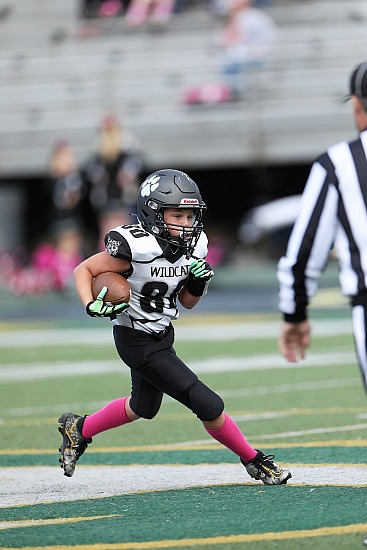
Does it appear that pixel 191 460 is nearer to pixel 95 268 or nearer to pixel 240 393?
pixel 95 268

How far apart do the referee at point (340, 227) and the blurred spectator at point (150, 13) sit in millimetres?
19135

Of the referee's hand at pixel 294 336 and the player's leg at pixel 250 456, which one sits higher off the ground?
the referee's hand at pixel 294 336

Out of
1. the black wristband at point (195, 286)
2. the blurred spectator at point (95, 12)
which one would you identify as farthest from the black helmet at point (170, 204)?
the blurred spectator at point (95, 12)

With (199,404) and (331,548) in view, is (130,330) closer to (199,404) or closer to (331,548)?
(199,404)

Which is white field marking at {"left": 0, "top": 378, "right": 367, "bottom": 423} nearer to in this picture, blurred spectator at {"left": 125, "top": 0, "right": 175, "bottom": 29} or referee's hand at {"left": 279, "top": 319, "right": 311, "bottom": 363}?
referee's hand at {"left": 279, "top": 319, "right": 311, "bottom": 363}

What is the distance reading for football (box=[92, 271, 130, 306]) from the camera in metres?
4.85

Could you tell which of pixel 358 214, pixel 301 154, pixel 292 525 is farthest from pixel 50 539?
pixel 301 154

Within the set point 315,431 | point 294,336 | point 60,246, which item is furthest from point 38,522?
point 60,246

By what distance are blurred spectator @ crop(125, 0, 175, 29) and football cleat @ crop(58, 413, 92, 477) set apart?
1817 cm

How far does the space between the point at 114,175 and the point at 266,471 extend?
11219 mm

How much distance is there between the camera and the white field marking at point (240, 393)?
25.1 feet

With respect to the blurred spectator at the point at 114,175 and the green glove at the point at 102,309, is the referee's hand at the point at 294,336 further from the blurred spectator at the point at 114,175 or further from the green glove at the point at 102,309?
the blurred spectator at the point at 114,175

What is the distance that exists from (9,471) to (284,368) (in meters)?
4.33

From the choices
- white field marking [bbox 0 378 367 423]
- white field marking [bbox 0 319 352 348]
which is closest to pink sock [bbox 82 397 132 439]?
white field marking [bbox 0 378 367 423]
